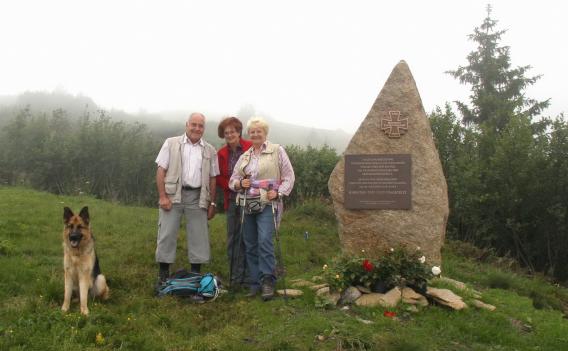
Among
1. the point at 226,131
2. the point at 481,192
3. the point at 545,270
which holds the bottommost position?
the point at 545,270

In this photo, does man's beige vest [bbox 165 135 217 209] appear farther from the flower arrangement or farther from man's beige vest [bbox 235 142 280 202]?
the flower arrangement

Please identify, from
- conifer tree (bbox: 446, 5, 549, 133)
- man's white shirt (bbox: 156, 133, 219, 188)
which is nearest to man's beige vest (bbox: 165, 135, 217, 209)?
man's white shirt (bbox: 156, 133, 219, 188)

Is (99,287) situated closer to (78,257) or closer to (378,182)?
(78,257)

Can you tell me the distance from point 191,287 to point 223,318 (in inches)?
32.7

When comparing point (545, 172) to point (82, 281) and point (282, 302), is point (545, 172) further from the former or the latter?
point (82, 281)

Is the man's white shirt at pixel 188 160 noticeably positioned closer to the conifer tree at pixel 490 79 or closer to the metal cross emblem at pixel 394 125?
the metal cross emblem at pixel 394 125

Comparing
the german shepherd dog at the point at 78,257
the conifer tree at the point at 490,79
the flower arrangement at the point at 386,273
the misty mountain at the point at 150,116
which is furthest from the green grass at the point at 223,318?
the misty mountain at the point at 150,116

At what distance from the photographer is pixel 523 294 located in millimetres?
7809

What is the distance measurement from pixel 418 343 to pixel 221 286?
3.14m

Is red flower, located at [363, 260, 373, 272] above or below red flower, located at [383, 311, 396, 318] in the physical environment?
above

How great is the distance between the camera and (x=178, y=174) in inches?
255

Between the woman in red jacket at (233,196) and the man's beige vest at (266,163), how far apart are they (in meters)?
0.48

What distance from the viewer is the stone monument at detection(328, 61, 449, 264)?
23.9 ft

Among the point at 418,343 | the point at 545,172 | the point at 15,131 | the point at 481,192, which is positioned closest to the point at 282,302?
the point at 418,343
